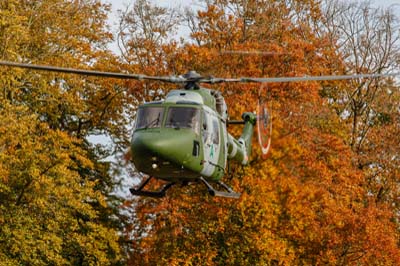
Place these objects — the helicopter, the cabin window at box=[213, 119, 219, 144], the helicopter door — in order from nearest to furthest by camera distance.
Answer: the helicopter
the helicopter door
the cabin window at box=[213, 119, 219, 144]

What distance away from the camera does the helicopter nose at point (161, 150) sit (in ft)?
49.7

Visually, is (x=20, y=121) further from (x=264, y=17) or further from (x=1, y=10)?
(x=264, y=17)

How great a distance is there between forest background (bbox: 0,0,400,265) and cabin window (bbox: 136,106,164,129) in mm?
8032

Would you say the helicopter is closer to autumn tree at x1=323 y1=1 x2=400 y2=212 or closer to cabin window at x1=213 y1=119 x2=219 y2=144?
cabin window at x1=213 y1=119 x2=219 y2=144

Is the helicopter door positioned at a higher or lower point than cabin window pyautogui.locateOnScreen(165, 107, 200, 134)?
lower

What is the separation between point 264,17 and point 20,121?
13.8m

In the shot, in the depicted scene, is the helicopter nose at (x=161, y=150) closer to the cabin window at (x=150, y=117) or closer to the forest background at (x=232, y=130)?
the cabin window at (x=150, y=117)

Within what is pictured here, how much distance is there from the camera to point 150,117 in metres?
15.9

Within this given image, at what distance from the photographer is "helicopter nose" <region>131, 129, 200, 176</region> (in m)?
15.2

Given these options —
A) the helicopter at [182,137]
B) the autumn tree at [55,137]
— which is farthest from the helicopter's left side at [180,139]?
the autumn tree at [55,137]

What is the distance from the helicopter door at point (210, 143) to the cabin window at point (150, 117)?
1107 millimetres

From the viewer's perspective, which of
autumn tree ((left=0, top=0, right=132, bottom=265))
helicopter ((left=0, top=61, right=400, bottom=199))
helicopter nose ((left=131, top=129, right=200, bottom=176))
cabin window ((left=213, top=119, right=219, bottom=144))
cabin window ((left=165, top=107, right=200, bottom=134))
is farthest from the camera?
autumn tree ((left=0, top=0, right=132, bottom=265))

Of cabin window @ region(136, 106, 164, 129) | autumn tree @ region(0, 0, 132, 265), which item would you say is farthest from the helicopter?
autumn tree @ region(0, 0, 132, 265)

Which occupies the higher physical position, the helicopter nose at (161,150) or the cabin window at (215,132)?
the cabin window at (215,132)
